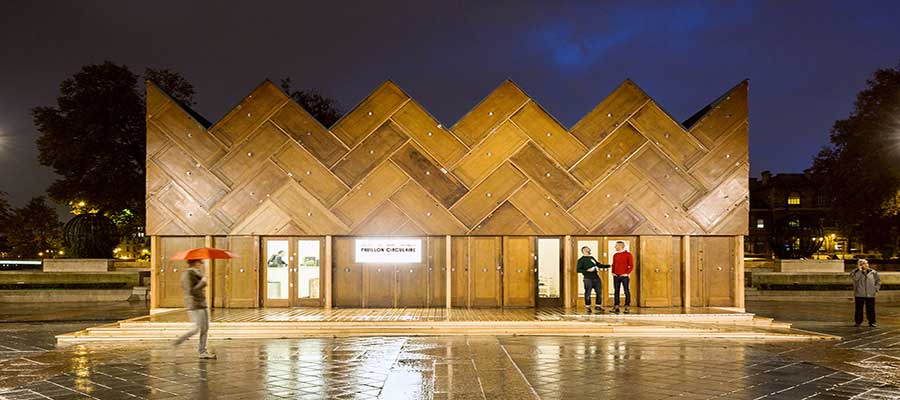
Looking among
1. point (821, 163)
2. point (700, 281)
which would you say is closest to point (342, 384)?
point (700, 281)

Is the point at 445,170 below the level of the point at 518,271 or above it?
above

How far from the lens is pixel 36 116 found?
3128cm

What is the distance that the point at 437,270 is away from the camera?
55.4ft

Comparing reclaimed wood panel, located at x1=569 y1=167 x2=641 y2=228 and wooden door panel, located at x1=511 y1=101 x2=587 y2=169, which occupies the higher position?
wooden door panel, located at x1=511 y1=101 x2=587 y2=169

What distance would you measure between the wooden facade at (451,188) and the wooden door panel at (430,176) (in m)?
0.03

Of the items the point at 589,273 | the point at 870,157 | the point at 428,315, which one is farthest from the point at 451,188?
the point at 870,157

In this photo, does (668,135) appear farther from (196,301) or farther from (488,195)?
(196,301)

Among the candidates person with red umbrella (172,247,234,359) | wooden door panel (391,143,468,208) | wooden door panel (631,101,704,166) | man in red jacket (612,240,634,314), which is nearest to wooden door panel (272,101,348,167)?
wooden door panel (391,143,468,208)

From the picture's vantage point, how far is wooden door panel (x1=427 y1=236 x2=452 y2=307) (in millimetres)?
16828

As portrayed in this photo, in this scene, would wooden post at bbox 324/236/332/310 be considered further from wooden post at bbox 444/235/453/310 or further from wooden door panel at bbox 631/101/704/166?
wooden door panel at bbox 631/101/704/166

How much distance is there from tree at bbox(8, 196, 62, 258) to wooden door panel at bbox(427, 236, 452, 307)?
56747mm

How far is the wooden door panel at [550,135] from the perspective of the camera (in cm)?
1659

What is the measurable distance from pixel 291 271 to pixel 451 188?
169 inches

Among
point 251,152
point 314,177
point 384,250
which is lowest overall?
point 384,250
